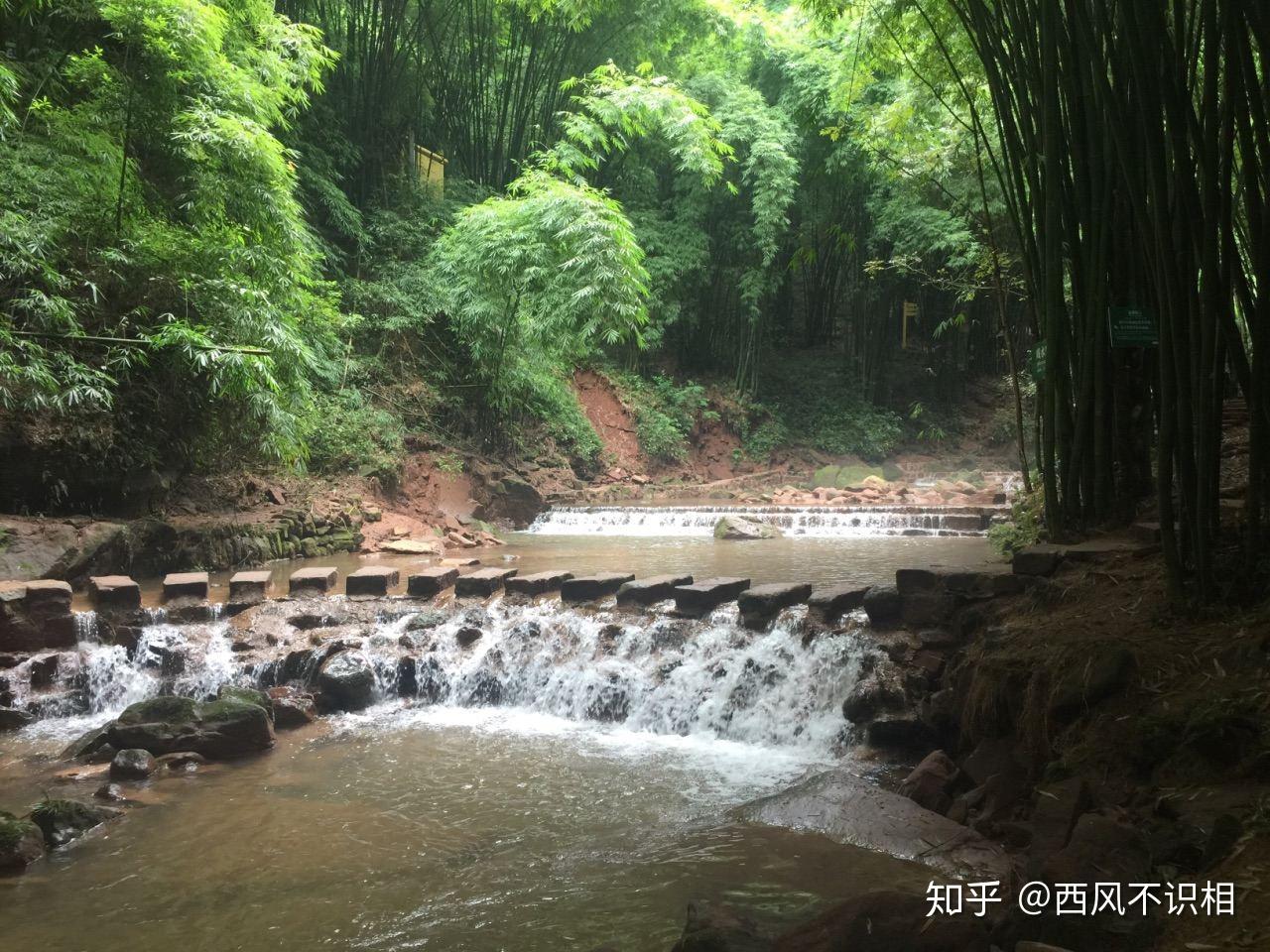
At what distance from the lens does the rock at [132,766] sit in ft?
12.0

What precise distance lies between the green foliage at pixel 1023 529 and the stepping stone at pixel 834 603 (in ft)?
2.82

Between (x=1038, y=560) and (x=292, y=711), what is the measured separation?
3760 mm

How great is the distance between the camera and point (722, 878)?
2549mm

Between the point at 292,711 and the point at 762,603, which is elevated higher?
the point at 762,603

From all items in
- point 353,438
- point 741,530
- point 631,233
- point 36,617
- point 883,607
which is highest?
point 631,233

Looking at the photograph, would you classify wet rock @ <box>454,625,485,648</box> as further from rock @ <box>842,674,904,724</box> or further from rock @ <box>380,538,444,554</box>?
rock @ <box>380,538,444,554</box>

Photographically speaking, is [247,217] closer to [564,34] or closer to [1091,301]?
[1091,301]

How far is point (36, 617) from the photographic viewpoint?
495cm

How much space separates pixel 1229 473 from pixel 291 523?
7.25 m

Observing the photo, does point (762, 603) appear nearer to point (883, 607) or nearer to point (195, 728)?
point (883, 607)

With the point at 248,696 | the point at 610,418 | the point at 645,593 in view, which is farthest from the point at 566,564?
the point at 610,418

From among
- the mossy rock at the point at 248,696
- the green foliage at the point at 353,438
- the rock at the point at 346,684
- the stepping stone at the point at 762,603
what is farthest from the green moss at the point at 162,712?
the green foliage at the point at 353,438

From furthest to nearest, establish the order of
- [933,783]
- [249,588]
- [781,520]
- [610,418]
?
[610,418] → [781,520] → [249,588] → [933,783]

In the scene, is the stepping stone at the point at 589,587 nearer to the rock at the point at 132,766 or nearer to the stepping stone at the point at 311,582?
the stepping stone at the point at 311,582
